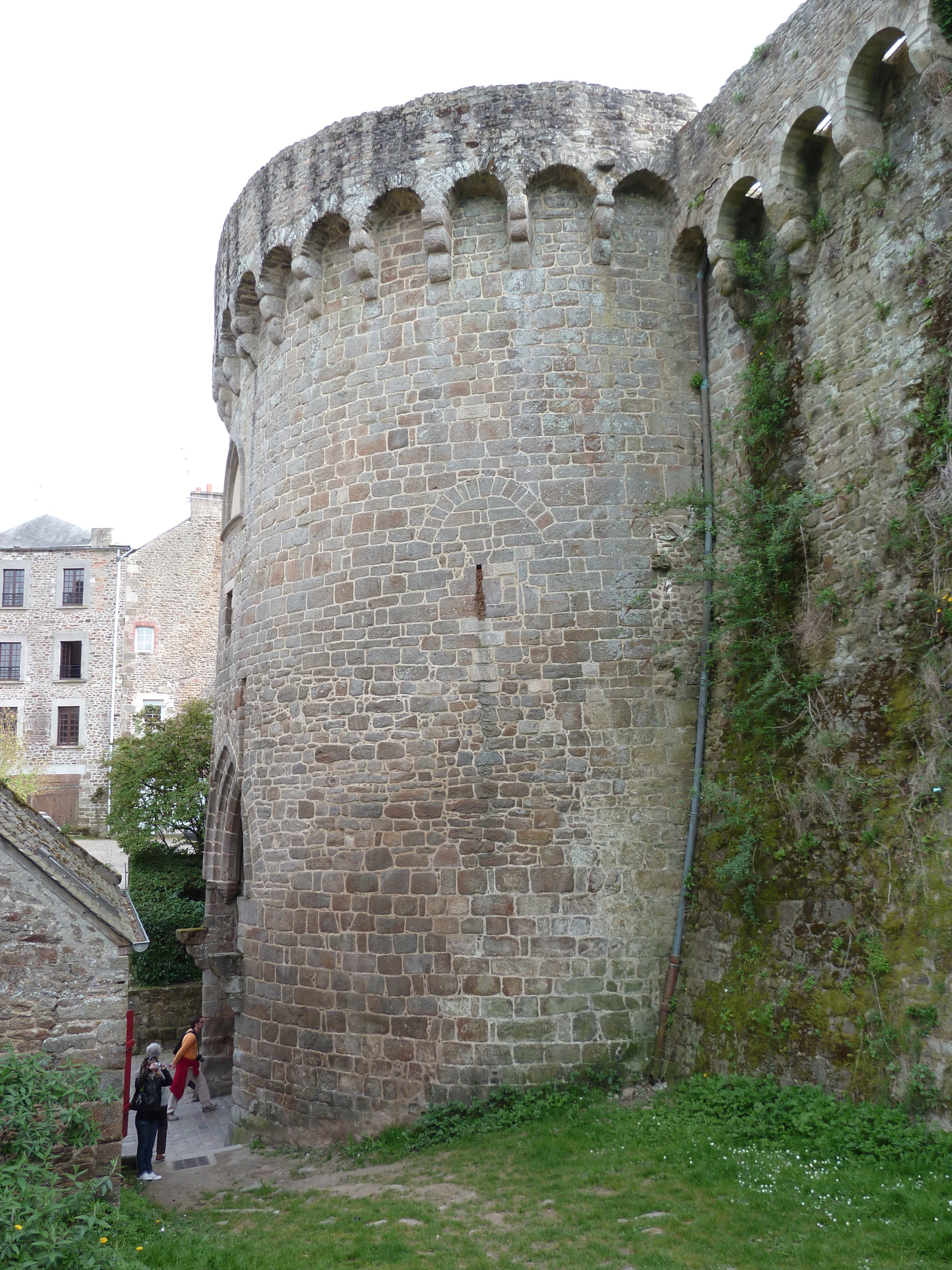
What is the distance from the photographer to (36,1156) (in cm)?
584

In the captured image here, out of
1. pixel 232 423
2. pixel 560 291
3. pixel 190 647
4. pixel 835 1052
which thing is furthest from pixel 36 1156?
pixel 190 647

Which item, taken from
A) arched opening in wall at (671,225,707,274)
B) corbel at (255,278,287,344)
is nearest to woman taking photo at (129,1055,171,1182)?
corbel at (255,278,287,344)

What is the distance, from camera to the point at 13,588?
29031 millimetres

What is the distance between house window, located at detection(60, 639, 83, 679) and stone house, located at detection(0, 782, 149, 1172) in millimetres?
23536

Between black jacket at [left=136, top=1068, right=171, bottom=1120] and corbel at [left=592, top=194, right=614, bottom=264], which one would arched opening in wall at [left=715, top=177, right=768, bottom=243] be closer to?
corbel at [left=592, top=194, right=614, bottom=264]

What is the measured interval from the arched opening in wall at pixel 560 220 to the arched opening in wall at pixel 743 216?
1309mm

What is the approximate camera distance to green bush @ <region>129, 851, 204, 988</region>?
50.5 feet

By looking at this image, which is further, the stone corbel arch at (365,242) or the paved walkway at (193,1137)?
the stone corbel arch at (365,242)

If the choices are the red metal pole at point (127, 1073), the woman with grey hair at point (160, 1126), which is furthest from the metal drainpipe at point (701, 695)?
the woman with grey hair at point (160, 1126)

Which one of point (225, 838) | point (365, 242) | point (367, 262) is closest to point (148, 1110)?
point (225, 838)

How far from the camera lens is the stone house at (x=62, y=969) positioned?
6.14 m

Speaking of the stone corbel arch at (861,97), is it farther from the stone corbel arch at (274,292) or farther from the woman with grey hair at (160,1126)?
the woman with grey hair at (160,1126)

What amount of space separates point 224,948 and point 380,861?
156 inches

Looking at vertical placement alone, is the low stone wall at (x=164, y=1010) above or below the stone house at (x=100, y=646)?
below
